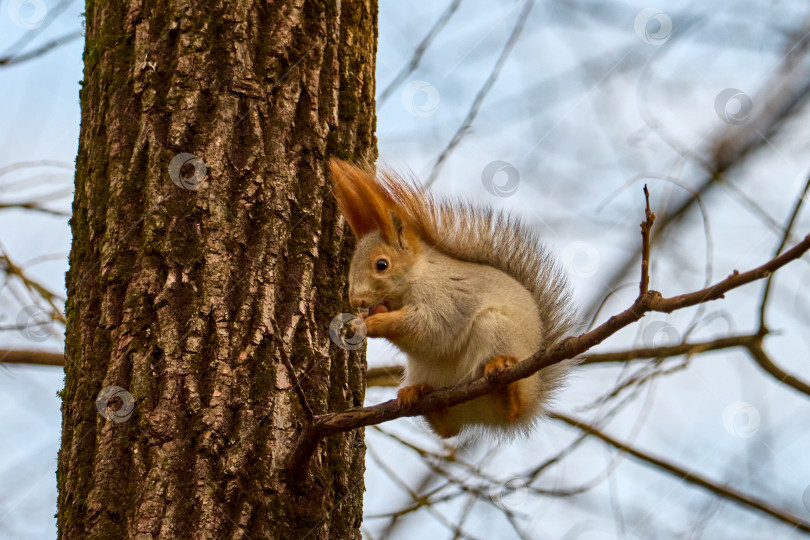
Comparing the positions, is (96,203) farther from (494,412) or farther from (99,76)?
(494,412)

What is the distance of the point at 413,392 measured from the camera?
1.93 m

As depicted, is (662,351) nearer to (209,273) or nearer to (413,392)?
(413,392)

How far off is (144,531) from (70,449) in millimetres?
277

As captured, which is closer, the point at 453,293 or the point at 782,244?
the point at 782,244

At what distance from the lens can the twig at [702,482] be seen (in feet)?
7.79

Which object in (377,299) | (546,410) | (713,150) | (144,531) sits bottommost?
(144,531)

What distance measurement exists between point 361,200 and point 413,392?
498 millimetres

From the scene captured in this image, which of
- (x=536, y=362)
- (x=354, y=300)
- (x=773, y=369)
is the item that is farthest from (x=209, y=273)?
(x=773, y=369)

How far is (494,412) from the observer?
188 cm

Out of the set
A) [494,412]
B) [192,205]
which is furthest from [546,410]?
[192,205]

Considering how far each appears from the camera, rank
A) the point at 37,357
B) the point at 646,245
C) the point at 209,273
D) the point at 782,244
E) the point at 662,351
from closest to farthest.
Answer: the point at 646,245 → the point at 209,273 → the point at 782,244 → the point at 662,351 → the point at 37,357

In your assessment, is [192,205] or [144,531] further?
[192,205]

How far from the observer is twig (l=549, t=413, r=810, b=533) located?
2374mm

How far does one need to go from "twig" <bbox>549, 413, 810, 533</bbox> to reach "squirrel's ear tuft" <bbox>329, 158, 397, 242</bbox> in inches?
31.3
